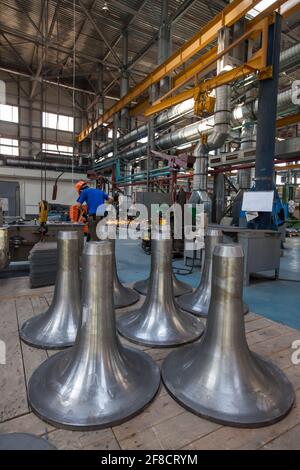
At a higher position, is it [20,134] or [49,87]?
[49,87]

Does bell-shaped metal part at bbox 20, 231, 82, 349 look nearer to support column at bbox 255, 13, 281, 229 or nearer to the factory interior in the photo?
the factory interior

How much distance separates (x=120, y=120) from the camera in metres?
6.62

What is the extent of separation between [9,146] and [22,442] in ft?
33.2

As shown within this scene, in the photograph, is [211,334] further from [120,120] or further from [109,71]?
[109,71]

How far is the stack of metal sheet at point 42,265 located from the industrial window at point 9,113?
9119 millimetres

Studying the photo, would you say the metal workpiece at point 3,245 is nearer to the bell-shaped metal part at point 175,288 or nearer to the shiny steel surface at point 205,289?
the bell-shaped metal part at point 175,288

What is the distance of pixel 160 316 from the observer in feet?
4.09

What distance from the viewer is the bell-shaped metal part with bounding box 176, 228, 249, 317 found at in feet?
5.01

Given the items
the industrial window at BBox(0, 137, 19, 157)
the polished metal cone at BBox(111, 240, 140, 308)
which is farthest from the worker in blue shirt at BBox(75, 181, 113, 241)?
the industrial window at BBox(0, 137, 19, 157)

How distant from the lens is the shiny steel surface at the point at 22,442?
0.62 meters

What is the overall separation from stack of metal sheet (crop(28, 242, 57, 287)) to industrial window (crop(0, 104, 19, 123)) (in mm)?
9119

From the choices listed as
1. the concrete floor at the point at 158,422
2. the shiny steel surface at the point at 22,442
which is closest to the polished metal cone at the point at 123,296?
the concrete floor at the point at 158,422
